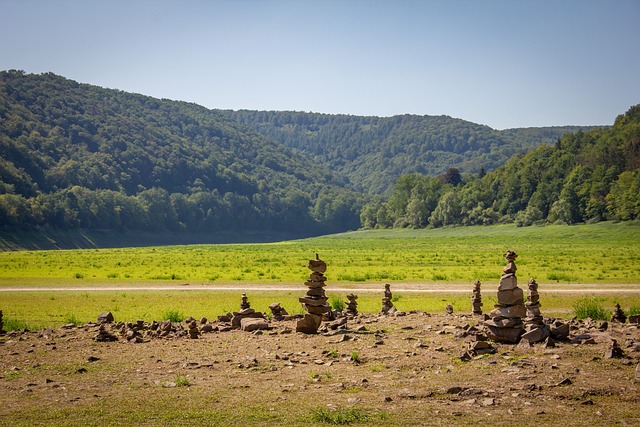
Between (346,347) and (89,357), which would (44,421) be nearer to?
(89,357)

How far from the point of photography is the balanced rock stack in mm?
15336

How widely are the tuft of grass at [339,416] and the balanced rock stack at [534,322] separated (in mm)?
5667

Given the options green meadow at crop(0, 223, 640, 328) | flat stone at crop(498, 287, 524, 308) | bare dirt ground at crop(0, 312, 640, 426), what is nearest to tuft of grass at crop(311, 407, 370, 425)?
bare dirt ground at crop(0, 312, 640, 426)

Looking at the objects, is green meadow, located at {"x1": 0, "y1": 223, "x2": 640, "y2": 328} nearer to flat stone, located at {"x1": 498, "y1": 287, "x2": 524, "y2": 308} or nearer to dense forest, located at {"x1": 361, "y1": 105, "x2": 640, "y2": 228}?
flat stone, located at {"x1": 498, "y1": 287, "x2": 524, "y2": 308}

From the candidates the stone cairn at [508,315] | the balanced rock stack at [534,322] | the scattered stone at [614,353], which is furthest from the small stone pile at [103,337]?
the scattered stone at [614,353]

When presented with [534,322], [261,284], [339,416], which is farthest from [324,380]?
[261,284]

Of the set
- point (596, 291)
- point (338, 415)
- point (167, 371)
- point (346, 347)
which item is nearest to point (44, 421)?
point (167, 371)

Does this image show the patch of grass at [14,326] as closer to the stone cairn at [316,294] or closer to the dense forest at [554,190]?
the stone cairn at [316,294]

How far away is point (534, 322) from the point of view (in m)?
16.1

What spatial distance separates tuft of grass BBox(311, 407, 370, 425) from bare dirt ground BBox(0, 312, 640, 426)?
1.0 inches

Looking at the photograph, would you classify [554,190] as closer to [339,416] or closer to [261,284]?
[261,284]

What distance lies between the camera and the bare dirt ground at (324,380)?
11188 millimetres

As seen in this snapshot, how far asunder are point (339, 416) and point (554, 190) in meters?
142

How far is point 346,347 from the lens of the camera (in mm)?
16312
